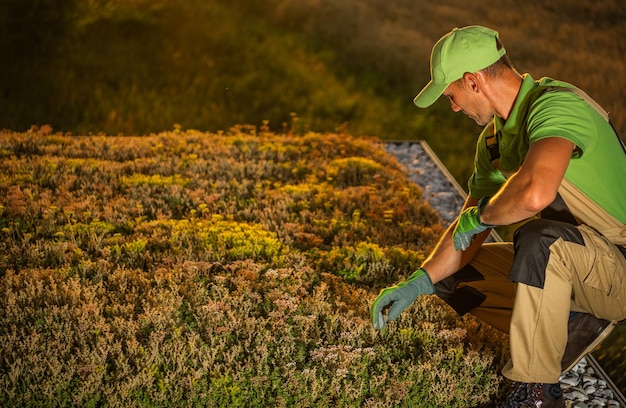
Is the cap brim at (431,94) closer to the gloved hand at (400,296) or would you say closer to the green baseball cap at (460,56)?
the green baseball cap at (460,56)

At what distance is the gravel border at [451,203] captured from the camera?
5285 mm

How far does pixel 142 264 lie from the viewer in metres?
6.44

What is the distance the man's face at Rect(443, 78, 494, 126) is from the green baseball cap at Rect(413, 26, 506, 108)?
6cm

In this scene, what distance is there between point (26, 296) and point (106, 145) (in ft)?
13.5

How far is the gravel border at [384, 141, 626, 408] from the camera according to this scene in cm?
529

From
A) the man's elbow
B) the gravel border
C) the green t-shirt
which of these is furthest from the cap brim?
the gravel border

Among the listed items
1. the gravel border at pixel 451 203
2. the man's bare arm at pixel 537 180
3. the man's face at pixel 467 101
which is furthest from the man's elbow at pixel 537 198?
the gravel border at pixel 451 203

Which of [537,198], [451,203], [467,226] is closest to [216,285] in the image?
[467,226]

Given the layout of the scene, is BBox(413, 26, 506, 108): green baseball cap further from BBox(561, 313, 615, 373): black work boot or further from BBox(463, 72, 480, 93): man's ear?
BBox(561, 313, 615, 373): black work boot

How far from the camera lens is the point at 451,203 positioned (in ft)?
29.1

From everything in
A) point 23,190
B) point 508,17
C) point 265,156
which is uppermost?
point 23,190

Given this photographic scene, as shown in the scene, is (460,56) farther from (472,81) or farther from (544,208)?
(544,208)

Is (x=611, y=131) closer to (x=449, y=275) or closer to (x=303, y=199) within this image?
(x=449, y=275)

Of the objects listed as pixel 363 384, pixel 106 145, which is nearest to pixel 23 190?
pixel 106 145
